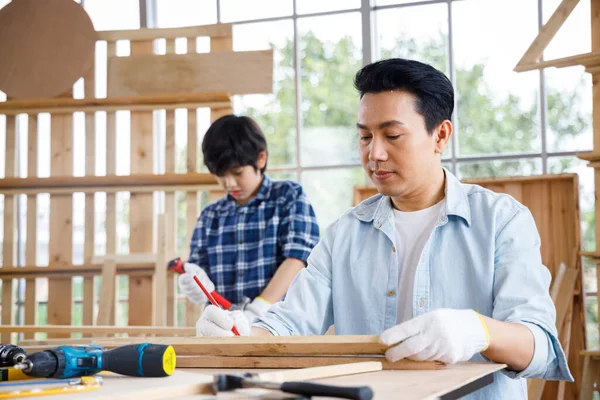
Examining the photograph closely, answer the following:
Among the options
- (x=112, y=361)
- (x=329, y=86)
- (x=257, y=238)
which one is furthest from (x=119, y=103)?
(x=112, y=361)

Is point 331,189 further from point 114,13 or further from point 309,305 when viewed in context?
point 309,305

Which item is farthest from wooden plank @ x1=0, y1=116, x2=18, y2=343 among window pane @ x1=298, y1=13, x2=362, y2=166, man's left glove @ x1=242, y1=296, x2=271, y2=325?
man's left glove @ x1=242, y1=296, x2=271, y2=325

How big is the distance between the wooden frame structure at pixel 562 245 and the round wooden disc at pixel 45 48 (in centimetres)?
253

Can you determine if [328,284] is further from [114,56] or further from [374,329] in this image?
[114,56]

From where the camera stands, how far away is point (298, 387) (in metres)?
1.12

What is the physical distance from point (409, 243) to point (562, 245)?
257 centimetres

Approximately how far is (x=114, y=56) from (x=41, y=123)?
4.58 feet

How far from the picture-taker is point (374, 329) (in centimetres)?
203

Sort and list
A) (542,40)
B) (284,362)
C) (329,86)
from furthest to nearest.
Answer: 1. (329,86)
2. (542,40)
3. (284,362)

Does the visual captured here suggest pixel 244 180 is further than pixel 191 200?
No

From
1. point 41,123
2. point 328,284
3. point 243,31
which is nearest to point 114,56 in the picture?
point 243,31

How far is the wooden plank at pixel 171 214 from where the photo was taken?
437 cm

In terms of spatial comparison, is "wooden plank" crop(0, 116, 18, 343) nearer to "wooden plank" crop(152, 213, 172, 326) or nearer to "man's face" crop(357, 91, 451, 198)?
"wooden plank" crop(152, 213, 172, 326)

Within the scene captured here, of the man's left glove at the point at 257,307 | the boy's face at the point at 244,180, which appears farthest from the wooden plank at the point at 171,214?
the man's left glove at the point at 257,307
